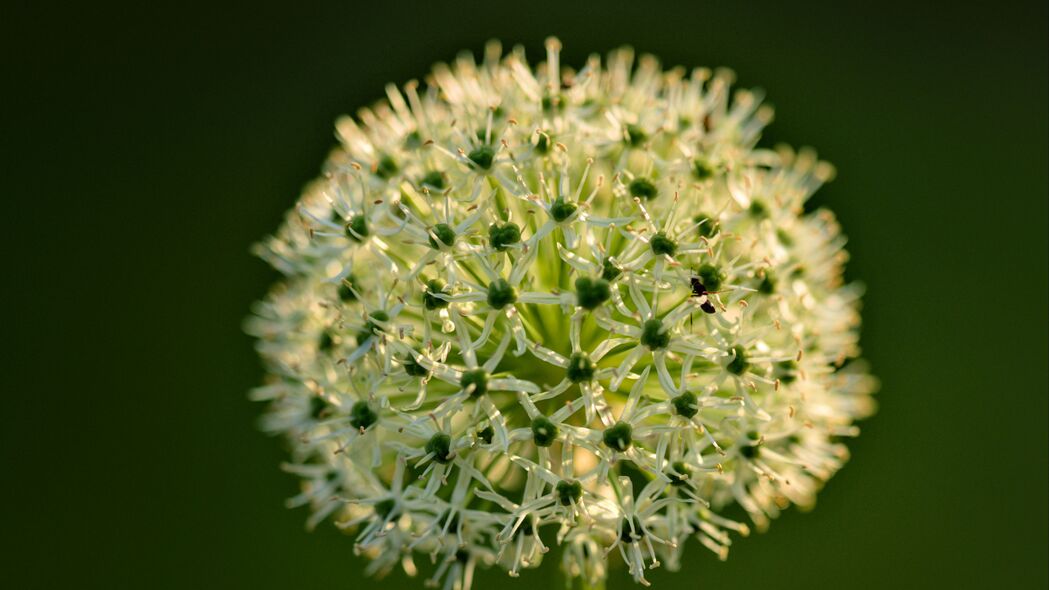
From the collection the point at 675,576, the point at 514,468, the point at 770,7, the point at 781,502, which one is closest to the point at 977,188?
the point at 770,7

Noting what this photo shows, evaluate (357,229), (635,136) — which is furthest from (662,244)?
(357,229)

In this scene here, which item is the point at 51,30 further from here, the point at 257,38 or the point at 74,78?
the point at 257,38

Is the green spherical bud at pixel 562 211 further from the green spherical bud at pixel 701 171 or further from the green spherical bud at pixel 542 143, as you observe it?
the green spherical bud at pixel 701 171

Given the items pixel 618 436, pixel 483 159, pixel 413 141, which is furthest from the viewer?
pixel 413 141

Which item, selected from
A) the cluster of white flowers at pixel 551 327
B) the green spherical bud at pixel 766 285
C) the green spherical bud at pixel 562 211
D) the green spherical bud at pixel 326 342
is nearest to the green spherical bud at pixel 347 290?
the cluster of white flowers at pixel 551 327

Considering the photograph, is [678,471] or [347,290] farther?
[347,290]

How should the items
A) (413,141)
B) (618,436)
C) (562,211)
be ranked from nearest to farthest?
(618,436), (562,211), (413,141)

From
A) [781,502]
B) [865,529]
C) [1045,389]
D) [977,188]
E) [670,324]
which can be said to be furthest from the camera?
[977,188]

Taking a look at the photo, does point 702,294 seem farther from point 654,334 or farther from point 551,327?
point 551,327
